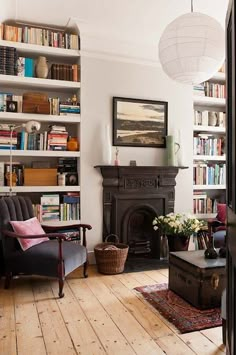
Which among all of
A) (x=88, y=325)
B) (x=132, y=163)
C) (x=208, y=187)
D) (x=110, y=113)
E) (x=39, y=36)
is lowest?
(x=88, y=325)

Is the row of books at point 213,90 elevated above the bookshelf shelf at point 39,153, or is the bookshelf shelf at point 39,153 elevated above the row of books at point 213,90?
the row of books at point 213,90

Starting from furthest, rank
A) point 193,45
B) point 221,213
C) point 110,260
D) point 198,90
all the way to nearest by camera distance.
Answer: point 198,90, point 221,213, point 110,260, point 193,45

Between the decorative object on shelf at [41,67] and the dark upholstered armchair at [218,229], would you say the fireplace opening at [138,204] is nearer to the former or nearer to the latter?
the dark upholstered armchair at [218,229]

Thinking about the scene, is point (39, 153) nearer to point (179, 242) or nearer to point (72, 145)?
point (72, 145)

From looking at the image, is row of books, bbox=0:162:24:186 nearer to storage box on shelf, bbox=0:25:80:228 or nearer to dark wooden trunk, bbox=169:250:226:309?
storage box on shelf, bbox=0:25:80:228

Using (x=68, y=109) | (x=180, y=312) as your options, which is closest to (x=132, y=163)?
(x=68, y=109)

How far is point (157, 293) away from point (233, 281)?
192 cm

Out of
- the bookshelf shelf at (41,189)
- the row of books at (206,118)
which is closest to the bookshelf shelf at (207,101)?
the row of books at (206,118)

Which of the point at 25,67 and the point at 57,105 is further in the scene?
the point at 57,105

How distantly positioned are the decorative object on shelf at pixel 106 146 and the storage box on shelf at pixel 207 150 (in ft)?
4.66

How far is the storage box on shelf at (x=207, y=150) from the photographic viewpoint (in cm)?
501

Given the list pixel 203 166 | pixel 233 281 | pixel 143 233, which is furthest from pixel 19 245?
pixel 203 166

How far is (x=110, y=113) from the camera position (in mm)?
4477

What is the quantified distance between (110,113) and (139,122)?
0.45m
